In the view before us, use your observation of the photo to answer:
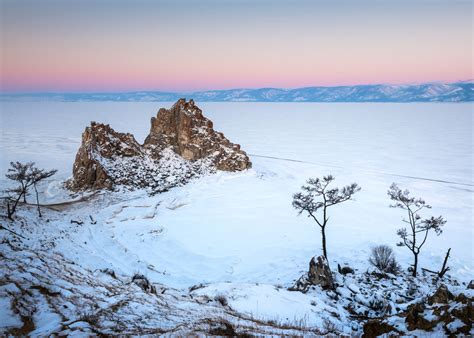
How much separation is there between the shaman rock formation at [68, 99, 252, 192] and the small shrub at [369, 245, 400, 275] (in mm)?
28127

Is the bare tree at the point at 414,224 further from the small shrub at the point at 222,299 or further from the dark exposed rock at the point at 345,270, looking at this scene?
the small shrub at the point at 222,299

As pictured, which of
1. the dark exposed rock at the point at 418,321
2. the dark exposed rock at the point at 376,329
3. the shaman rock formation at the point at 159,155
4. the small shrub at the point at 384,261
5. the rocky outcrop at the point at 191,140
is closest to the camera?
the dark exposed rock at the point at 418,321

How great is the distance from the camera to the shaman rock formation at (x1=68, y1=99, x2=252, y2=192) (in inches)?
1658

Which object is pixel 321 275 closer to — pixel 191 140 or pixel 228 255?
pixel 228 255

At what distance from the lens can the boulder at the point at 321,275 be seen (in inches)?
707

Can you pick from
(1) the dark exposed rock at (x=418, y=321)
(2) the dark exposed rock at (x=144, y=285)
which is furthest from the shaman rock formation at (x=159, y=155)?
(1) the dark exposed rock at (x=418, y=321)

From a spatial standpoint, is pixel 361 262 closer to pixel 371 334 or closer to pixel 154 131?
pixel 371 334

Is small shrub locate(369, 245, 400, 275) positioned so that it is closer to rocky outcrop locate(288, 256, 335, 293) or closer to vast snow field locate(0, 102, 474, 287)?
vast snow field locate(0, 102, 474, 287)

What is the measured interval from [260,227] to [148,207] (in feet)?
45.4

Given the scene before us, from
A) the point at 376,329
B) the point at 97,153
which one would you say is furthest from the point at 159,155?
the point at 376,329

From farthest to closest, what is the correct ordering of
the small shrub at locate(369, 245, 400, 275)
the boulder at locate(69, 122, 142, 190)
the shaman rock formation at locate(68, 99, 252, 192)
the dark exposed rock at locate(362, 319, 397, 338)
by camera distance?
the shaman rock formation at locate(68, 99, 252, 192) < the boulder at locate(69, 122, 142, 190) < the small shrub at locate(369, 245, 400, 275) < the dark exposed rock at locate(362, 319, 397, 338)

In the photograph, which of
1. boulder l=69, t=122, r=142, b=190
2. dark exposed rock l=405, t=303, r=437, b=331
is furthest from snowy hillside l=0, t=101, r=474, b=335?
boulder l=69, t=122, r=142, b=190

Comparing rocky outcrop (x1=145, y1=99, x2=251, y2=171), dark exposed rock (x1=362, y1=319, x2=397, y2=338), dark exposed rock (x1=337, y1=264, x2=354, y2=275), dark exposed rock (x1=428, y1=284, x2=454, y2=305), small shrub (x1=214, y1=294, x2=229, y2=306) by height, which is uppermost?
rocky outcrop (x1=145, y1=99, x2=251, y2=171)

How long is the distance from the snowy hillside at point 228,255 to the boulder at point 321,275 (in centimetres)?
57
